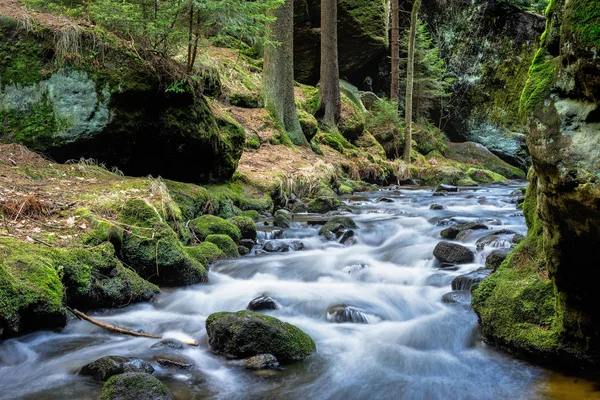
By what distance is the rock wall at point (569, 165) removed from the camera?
2.71m

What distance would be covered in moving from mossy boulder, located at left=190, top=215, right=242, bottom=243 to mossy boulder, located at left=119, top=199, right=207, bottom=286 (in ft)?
3.76

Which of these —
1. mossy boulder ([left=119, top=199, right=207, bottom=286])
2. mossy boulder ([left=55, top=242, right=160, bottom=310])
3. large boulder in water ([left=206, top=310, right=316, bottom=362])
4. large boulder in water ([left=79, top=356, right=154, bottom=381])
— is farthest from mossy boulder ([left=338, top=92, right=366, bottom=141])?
large boulder in water ([left=79, top=356, right=154, bottom=381])

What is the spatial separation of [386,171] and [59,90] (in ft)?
43.8

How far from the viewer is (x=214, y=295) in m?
5.78

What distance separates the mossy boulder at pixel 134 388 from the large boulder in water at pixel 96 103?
482 centimetres

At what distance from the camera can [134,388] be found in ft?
10.7

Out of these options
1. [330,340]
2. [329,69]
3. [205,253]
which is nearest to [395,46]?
[329,69]

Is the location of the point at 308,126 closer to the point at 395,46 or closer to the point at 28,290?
the point at 395,46

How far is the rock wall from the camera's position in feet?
8.88

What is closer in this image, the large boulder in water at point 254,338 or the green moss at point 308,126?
the large boulder in water at point 254,338

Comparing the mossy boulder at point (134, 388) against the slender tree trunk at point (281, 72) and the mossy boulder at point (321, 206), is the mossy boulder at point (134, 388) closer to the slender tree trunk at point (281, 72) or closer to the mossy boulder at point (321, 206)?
the mossy boulder at point (321, 206)

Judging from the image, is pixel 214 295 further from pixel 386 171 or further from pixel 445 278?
pixel 386 171

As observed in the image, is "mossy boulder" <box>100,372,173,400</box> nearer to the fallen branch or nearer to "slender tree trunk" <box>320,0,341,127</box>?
the fallen branch

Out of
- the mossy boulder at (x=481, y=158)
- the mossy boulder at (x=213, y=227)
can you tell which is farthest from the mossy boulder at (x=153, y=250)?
the mossy boulder at (x=481, y=158)
